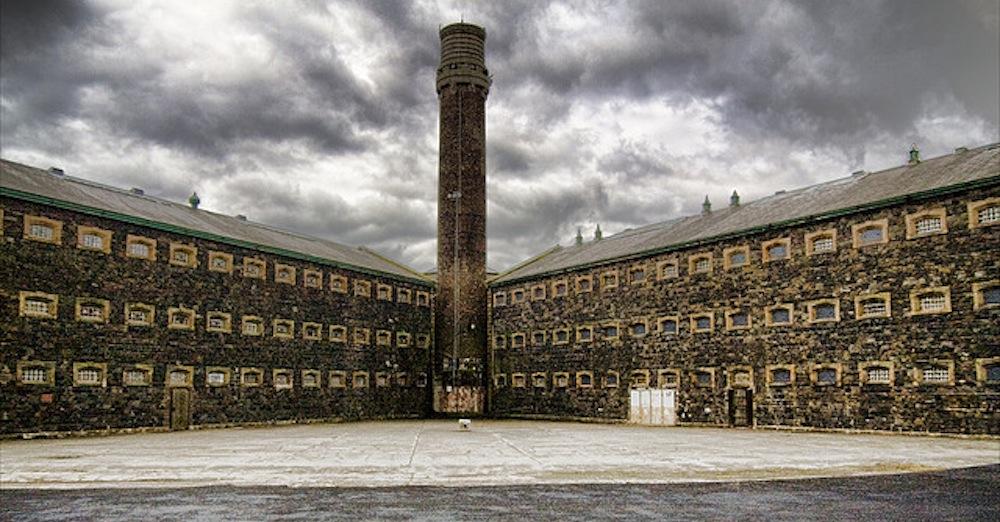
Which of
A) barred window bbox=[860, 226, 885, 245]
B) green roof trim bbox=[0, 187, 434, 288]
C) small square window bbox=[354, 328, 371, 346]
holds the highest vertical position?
green roof trim bbox=[0, 187, 434, 288]

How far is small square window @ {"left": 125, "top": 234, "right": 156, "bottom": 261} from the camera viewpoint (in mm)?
31600

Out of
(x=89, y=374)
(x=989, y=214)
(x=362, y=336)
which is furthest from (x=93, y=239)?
(x=989, y=214)

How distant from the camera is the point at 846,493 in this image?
1330 centimetres

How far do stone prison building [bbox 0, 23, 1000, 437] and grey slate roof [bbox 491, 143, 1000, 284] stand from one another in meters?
Result: 0.17

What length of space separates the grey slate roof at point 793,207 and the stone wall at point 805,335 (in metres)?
0.62

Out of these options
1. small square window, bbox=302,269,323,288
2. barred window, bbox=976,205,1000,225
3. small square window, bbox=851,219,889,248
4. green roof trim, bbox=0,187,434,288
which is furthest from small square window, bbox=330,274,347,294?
barred window, bbox=976,205,1000,225

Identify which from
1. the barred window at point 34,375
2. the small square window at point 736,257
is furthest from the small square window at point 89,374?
the small square window at point 736,257

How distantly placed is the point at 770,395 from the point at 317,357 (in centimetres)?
2130

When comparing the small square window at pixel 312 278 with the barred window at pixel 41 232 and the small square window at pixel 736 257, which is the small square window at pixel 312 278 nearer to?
the barred window at pixel 41 232

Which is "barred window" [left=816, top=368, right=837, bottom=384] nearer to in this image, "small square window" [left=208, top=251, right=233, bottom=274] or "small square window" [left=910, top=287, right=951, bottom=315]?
"small square window" [left=910, top=287, right=951, bottom=315]

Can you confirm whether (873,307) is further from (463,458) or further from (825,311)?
(463,458)

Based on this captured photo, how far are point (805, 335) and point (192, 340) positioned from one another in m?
24.7

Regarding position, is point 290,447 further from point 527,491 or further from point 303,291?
point 303,291

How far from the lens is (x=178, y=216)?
36344 mm
